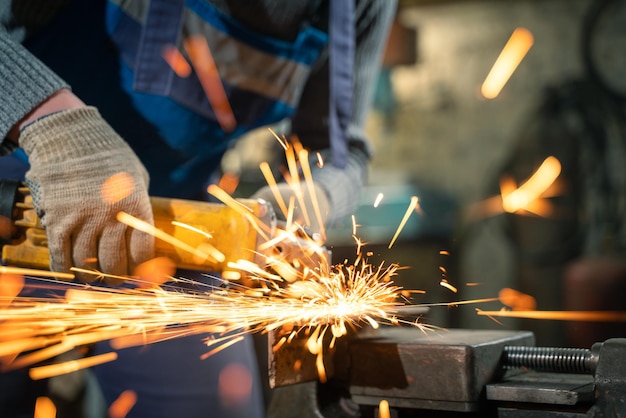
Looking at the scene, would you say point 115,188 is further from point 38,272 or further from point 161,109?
point 161,109

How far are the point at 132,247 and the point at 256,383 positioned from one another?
0.88 meters

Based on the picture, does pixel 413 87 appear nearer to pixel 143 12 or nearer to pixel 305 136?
pixel 305 136

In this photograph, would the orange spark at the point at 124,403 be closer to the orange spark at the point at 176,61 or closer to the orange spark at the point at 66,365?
the orange spark at the point at 66,365

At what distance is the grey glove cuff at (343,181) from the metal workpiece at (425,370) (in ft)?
2.48

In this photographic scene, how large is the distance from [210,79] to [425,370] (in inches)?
38.5

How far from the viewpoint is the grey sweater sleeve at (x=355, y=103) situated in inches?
84.2

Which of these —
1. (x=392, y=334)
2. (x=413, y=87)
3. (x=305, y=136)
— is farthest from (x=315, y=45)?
(x=413, y=87)

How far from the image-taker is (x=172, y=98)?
1673 mm

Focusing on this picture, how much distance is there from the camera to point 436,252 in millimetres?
4594

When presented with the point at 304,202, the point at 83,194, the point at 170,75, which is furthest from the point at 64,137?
the point at 304,202

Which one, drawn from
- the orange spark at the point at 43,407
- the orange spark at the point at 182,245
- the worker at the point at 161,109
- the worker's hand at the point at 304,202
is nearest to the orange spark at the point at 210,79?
the worker at the point at 161,109

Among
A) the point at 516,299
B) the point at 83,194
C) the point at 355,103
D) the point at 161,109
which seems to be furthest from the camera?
the point at 516,299

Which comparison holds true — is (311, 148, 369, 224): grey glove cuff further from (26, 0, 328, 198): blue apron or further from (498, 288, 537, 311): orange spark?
(498, 288, 537, 311): orange spark

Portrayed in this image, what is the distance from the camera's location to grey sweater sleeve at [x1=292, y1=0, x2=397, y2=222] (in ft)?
7.02
